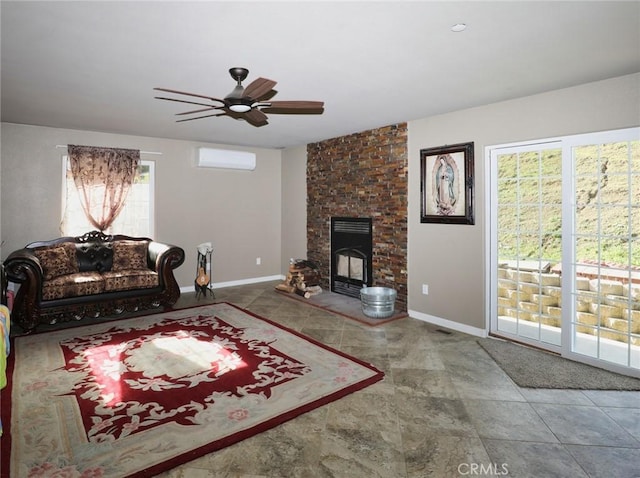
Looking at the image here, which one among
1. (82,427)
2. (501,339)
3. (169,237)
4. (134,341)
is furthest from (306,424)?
(169,237)

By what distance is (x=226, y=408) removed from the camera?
253 centimetres

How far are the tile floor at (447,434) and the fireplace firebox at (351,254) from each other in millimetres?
2213

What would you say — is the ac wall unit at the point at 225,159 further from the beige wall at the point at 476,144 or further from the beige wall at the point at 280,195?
the beige wall at the point at 476,144

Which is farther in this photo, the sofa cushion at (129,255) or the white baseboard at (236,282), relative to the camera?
the white baseboard at (236,282)

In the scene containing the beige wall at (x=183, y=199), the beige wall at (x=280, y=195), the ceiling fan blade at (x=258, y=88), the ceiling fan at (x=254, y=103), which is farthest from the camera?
the beige wall at (x=183, y=199)

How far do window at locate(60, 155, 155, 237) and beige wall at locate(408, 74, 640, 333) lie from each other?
3904mm

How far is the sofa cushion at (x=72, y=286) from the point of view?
4.11 meters

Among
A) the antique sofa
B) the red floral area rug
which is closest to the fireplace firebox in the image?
the red floral area rug

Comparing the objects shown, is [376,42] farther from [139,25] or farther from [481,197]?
[481,197]

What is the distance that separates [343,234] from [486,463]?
160 inches

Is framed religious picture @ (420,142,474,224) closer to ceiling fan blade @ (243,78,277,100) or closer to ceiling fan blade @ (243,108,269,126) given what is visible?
ceiling fan blade @ (243,108,269,126)

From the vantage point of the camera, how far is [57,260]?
454 centimetres

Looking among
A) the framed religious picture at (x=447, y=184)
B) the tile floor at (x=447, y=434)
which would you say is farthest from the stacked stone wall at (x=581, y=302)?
the framed religious picture at (x=447, y=184)

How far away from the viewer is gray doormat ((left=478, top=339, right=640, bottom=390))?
2.90 metres
